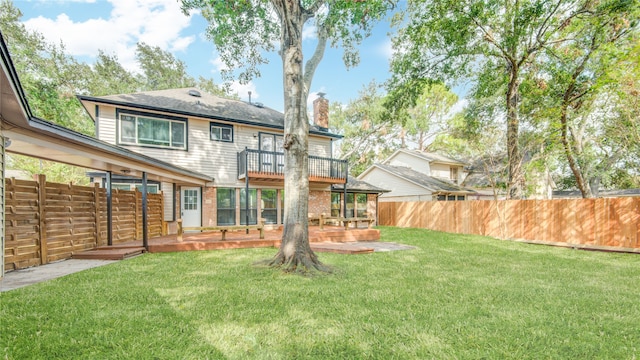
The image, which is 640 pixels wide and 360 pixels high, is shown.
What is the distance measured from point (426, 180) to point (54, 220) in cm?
2162

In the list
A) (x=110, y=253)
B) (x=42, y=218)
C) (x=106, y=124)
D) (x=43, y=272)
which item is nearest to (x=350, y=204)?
(x=106, y=124)

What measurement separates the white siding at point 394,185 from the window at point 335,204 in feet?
23.3

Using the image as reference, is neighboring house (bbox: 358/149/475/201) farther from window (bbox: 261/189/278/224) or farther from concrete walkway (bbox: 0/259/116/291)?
concrete walkway (bbox: 0/259/116/291)

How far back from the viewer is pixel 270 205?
14.2 meters

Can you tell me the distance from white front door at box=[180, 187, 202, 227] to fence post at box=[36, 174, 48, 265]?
19.9ft

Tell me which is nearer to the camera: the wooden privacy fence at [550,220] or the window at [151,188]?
the wooden privacy fence at [550,220]

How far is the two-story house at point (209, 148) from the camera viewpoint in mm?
11305

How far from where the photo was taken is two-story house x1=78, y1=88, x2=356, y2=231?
11.3 metres

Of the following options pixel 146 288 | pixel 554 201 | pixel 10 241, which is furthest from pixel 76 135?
pixel 554 201

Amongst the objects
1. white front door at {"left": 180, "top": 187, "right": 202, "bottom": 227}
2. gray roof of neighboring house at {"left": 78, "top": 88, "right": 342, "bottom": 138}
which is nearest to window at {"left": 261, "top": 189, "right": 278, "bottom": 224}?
white front door at {"left": 180, "top": 187, "right": 202, "bottom": 227}

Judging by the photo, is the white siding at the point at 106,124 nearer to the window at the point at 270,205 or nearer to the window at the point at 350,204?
the window at the point at 270,205

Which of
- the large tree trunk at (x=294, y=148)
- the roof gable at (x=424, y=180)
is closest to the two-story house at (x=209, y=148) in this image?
the large tree trunk at (x=294, y=148)

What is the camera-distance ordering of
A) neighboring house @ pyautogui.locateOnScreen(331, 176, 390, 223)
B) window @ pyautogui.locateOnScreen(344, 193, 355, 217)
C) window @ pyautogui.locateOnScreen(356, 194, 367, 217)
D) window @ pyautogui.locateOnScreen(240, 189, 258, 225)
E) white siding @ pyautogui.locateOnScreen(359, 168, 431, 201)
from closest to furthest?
window @ pyautogui.locateOnScreen(240, 189, 258, 225) → neighboring house @ pyautogui.locateOnScreen(331, 176, 390, 223) → window @ pyautogui.locateOnScreen(344, 193, 355, 217) → window @ pyautogui.locateOnScreen(356, 194, 367, 217) → white siding @ pyautogui.locateOnScreen(359, 168, 431, 201)

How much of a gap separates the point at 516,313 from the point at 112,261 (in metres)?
8.20
